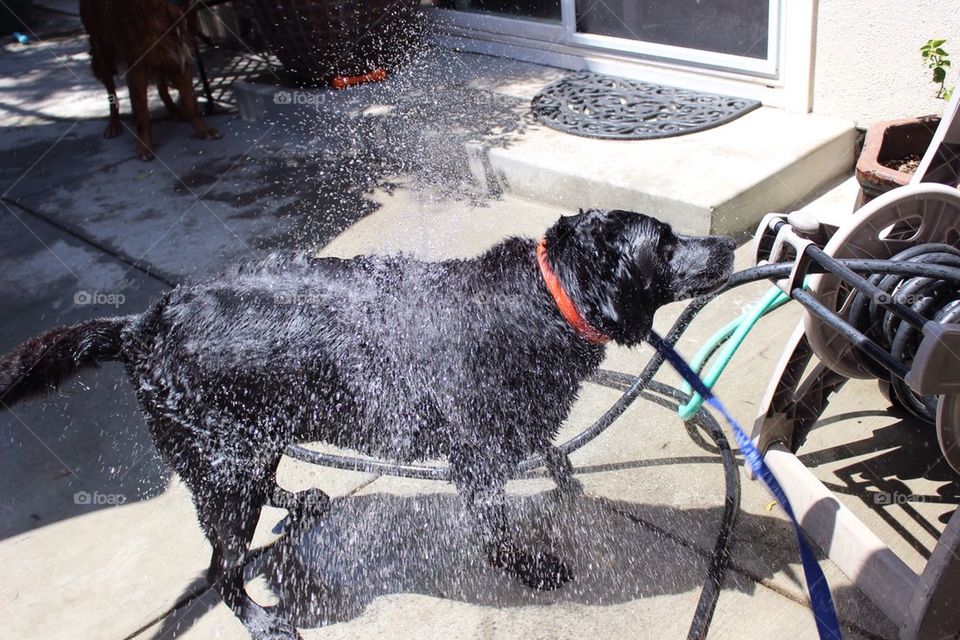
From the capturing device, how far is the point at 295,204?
5.12m

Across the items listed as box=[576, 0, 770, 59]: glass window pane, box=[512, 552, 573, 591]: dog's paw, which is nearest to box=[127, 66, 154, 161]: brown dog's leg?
box=[576, 0, 770, 59]: glass window pane

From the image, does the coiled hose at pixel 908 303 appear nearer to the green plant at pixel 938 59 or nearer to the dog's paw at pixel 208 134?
the green plant at pixel 938 59

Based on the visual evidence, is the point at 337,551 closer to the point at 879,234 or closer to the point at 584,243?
the point at 584,243

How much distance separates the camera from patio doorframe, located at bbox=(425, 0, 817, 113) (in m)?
4.52

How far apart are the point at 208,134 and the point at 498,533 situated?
194 inches

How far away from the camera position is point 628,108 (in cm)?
505

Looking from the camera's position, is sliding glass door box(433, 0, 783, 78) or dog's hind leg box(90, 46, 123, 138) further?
dog's hind leg box(90, 46, 123, 138)

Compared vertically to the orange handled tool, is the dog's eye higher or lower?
higher

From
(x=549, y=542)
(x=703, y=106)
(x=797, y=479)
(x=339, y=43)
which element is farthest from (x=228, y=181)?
(x=797, y=479)

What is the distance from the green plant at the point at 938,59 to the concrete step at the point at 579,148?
0.58 metres

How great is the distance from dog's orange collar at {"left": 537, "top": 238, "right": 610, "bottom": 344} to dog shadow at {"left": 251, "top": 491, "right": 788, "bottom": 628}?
0.72m

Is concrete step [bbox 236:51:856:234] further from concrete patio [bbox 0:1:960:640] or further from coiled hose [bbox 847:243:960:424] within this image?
coiled hose [bbox 847:243:960:424]

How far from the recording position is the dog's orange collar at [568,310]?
219 cm

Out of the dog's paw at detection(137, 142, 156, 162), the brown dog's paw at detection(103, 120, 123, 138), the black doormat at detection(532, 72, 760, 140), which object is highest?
the black doormat at detection(532, 72, 760, 140)
